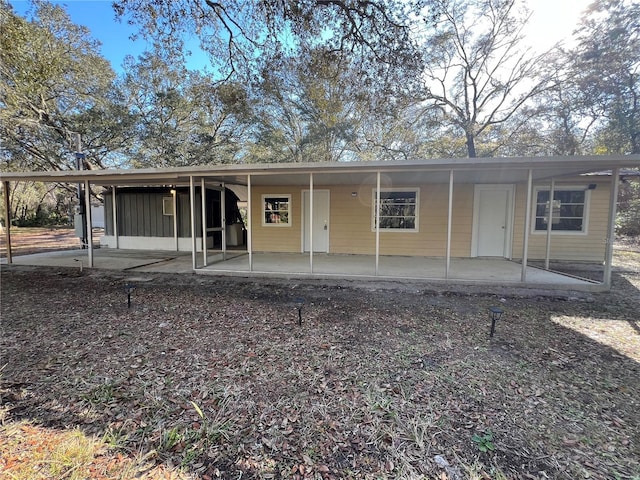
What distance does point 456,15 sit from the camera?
11.7m

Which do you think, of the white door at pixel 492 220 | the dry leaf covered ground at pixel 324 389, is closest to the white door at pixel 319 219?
the white door at pixel 492 220

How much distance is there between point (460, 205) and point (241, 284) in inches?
232

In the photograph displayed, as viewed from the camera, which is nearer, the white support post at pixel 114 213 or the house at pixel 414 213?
the house at pixel 414 213

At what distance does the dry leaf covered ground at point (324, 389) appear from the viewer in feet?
6.03

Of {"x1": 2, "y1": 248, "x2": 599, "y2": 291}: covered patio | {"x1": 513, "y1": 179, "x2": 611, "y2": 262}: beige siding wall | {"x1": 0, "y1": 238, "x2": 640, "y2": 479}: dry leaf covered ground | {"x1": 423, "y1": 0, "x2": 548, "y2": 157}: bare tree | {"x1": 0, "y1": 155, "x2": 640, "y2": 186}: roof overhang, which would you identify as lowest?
{"x1": 0, "y1": 238, "x2": 640, "y2": 479}: dry leaf covered ground

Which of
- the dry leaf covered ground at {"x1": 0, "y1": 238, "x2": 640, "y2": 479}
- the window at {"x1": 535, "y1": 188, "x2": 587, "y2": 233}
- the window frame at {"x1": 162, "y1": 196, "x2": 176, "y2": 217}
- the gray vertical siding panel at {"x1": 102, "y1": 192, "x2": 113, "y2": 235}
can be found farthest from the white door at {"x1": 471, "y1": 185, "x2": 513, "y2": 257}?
the gray vertical siding panel at {"x1": 102, "y1": 192, "x2": 113, "y2": 235}

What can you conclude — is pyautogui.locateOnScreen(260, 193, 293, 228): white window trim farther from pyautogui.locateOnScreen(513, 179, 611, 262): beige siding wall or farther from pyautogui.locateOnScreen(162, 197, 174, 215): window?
pyautogui.locateOnScreen(513, 179, 611, 262): beige siding wall

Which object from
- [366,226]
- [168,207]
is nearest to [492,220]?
[366,226]

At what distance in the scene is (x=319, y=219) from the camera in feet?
28.8

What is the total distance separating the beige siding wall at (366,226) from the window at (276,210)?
0.40ft

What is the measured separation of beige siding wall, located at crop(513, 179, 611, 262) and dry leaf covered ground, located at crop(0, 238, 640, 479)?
11.8ft

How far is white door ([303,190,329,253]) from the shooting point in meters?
8.66

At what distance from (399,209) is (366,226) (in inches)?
39.5

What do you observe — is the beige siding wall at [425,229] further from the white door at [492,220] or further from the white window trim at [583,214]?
A: the white door at [492,220]
